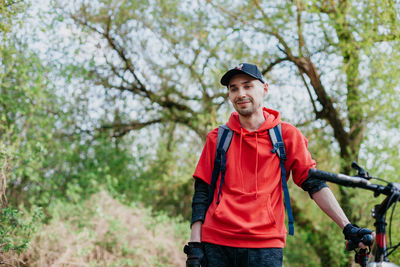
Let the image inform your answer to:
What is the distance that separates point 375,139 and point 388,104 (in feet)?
2.53

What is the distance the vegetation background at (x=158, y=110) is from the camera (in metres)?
6.83

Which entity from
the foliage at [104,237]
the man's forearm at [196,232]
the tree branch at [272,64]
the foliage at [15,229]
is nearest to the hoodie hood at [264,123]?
the man's forearm at [196,232]

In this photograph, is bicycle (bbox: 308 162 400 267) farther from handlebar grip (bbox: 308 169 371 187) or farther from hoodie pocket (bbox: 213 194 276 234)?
hoodie pocket (bbox: 213 194 276 234)

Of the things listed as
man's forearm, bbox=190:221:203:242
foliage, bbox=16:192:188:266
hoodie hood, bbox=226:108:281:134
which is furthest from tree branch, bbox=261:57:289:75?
man's forearm, bbox=190:221:203:242

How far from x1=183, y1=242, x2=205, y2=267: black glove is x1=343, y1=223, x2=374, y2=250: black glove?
35.9 inches

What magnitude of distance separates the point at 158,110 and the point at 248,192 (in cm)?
838

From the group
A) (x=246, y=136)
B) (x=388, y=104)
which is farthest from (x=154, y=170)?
(x=246, y=136)

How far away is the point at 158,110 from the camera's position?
11.0m

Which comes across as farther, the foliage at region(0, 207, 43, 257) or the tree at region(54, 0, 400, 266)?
the tree at region(54, 0, 400, 266)

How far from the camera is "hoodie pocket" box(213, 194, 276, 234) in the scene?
264 cm

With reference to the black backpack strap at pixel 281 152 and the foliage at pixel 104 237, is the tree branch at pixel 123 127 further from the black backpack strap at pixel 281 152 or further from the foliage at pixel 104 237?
the black backpack strap at pixel 281 152

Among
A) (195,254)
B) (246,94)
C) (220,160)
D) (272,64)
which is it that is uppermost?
(272,64)

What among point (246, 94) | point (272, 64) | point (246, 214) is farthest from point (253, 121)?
point (272, 64)

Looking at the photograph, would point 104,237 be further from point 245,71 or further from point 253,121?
Result: point 245,71
